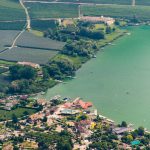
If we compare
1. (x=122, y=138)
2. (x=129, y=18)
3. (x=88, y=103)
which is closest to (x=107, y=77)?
(x=88, y=103)

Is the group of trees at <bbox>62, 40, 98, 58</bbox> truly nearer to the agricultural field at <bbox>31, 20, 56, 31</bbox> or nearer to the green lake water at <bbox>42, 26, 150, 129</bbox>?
the green lake water at <bbox>42, 26, 150, 129</bbox>

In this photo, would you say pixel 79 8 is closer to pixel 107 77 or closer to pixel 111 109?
pixel 107 77

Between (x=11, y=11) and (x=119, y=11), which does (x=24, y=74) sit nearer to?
(x=11, y=11)

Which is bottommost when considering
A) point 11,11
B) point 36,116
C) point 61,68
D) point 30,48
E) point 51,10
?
point 36,116

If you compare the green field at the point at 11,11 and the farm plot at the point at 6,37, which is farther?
the green field at the point at 11,11

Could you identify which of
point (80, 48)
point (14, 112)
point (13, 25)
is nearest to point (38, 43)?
point (80, 48)

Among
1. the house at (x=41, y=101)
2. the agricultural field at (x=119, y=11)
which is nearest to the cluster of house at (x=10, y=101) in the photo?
the house at (x=41, y=101)

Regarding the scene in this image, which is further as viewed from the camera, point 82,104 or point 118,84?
point 118,84

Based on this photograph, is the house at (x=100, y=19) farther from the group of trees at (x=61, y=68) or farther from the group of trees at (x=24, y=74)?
the group of trees at (x=24, y=74)
